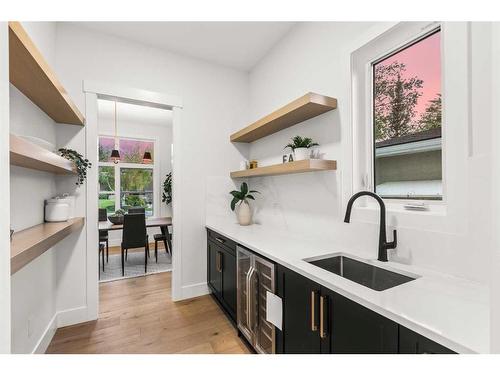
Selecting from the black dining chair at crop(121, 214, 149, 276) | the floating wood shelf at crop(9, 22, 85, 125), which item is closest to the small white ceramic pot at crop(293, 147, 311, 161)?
the floating wood shelf at crop(9, 22, 85, 125)

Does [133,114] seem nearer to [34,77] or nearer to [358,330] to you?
[34,77]

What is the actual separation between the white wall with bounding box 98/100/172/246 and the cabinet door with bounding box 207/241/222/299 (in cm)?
309

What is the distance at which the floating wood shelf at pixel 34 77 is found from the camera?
3.18ft

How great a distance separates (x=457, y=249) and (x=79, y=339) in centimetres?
270

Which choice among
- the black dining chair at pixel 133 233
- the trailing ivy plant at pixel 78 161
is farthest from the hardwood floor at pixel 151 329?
the trailing ivy plant at pixel 78 161

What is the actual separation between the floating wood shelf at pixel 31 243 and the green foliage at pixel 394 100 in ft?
6.75

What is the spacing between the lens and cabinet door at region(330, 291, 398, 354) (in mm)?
837

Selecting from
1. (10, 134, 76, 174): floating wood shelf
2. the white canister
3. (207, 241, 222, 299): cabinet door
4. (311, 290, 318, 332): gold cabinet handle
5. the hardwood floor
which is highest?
(10, 134, 76, 174): floating wood shelf

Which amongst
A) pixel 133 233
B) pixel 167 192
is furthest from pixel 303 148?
pixel 167 192

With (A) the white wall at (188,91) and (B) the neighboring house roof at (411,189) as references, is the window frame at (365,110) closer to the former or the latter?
(B) the neighboring house roof at (411,189)

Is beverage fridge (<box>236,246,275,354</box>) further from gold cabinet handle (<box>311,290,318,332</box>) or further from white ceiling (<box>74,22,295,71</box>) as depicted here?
white ceiling (<box>74,22,295,71</box>)
